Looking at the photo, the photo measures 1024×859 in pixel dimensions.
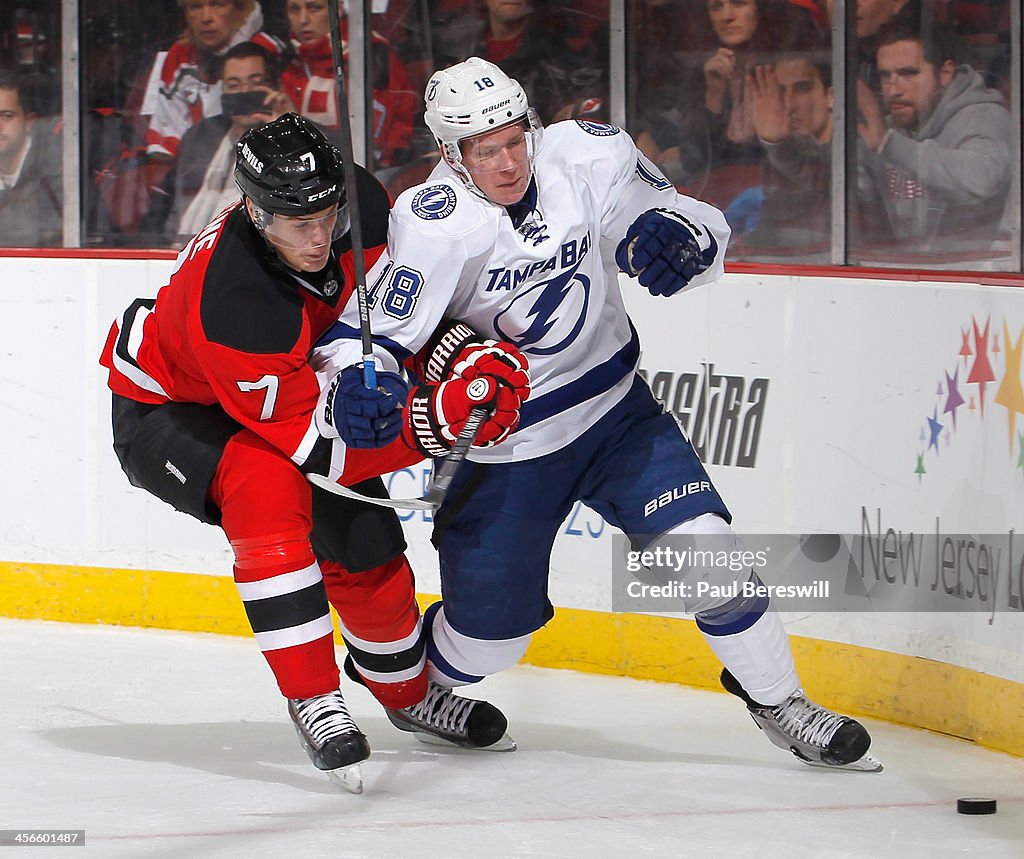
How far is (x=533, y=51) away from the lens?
459 centimetres

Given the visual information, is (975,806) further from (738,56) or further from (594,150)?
(738,56)

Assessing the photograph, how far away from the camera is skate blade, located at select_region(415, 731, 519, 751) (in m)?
3.31

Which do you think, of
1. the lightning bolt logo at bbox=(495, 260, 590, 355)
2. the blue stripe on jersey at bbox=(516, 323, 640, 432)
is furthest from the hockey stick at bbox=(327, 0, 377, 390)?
the blue stripe on jersey at bbox=(516, 323, 640, 432)

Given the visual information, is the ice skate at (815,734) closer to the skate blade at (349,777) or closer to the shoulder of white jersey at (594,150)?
the skate blade at (349,777)

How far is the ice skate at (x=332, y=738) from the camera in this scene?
2.91 meters

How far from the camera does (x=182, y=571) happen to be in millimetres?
4574

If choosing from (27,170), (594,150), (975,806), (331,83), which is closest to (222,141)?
(331,83)

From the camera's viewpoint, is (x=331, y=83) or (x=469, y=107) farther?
(x=331, y=83)

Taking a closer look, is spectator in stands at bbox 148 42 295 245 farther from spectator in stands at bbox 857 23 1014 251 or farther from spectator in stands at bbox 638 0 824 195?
spectator in stands at bbox 857 23 1014 251

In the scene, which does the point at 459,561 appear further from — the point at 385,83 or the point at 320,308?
the point at 385,83

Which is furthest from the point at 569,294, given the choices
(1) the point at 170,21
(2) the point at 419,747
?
(1) the point at 170,21

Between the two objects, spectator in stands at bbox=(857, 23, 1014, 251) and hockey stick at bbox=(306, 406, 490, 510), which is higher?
spectator in stands at bbox=(857, 23, 1014, 251)

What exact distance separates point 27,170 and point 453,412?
2761 mm

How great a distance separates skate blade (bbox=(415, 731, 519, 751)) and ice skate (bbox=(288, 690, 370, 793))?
0.38 metres
